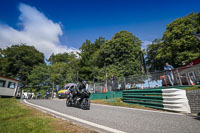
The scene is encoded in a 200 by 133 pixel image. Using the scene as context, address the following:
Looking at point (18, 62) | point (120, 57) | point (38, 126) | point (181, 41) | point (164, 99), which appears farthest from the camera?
point (18, 62)

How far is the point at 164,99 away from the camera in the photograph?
6.27 meters

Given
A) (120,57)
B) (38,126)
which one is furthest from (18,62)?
(38,126)

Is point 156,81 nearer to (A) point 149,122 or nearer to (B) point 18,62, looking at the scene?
(A) point 149,122

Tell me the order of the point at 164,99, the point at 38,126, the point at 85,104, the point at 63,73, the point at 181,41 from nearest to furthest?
the point at 38,126
the point at 164,99
the point at 85,104
the point at 181,41
the point at 63,73

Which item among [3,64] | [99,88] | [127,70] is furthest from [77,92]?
[3,64]

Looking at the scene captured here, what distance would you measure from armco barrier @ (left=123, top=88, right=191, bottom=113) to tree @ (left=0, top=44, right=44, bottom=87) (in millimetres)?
37095

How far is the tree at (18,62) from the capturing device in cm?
3534

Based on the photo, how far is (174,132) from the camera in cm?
304

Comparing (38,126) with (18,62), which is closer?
(38,126)

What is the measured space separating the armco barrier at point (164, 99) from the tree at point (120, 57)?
17.3m

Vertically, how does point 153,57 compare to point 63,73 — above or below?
above

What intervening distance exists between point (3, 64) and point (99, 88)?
3436cm

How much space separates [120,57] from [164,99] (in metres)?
21.0

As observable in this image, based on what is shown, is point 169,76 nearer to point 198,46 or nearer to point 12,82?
point 198,46
